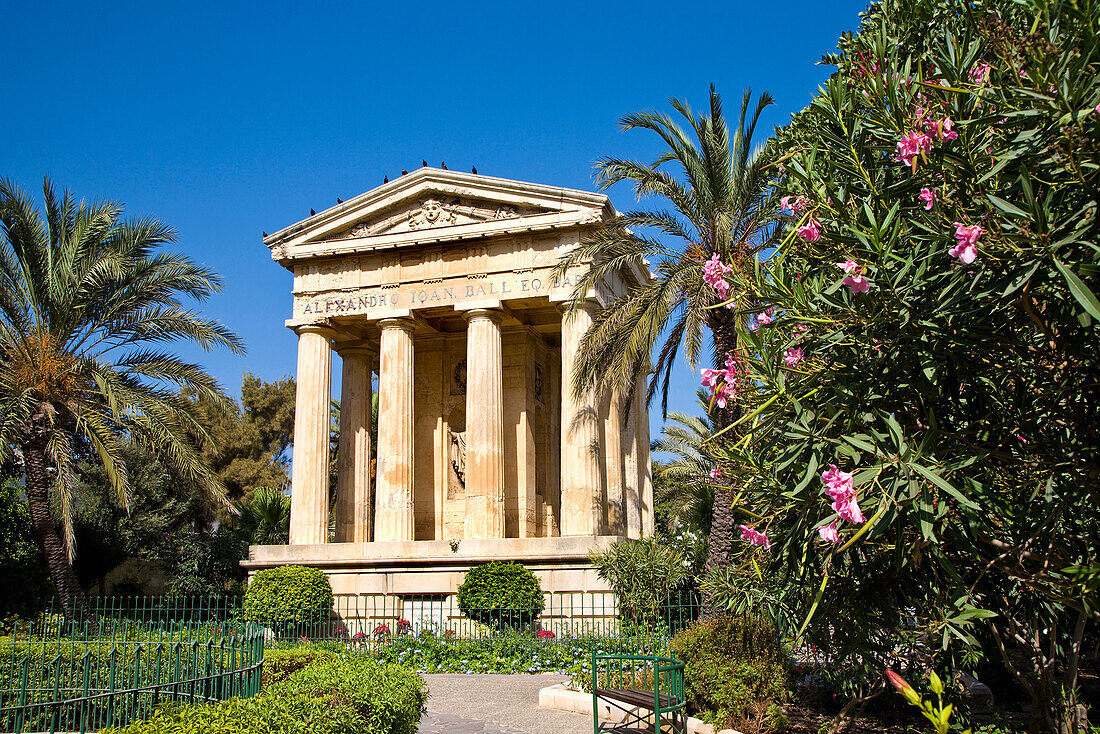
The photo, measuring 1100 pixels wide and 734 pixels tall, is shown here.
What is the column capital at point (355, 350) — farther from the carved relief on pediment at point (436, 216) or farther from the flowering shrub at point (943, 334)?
the flowering shrub at point (943, 334)

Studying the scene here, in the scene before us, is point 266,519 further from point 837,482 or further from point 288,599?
point 837,482

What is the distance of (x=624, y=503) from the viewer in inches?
899

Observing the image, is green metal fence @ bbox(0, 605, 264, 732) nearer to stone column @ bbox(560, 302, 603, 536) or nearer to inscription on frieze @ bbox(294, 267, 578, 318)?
stone column @ bbox(560, 302, 603, 536)

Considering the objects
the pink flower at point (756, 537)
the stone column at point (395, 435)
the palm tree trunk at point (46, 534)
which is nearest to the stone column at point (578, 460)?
the stone column at point (395, 435)

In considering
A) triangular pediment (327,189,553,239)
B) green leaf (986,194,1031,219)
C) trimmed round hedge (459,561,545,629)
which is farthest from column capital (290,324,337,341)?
green leaf (986,194,1031,219)

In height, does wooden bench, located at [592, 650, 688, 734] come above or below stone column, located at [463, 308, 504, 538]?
below

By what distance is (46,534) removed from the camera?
16781 millimetres

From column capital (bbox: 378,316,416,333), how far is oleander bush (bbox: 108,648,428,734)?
1485cm

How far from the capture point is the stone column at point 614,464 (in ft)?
71.8

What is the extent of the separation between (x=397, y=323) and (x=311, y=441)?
340 cm

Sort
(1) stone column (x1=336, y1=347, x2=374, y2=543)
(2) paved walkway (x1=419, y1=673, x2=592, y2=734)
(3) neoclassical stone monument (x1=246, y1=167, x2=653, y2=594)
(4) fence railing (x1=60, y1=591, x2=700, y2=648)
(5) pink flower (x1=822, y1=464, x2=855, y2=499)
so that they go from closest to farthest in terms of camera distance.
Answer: (5) pink flower (x1=822, y1=464, x2=855, y2=499)
(2) paved walkway (x1=419, y1=673, x2=592, y2=734)
(4) fence railing (x1=60, y1=591, x2=700, y2=648)
(3) neoclassical stone monument (x1=246, y1=167, x2=653, y2=594)
(1) stone column (x1=336, y1=347, x2=374, y2=543)

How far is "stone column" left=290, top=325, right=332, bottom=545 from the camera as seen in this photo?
21.3m

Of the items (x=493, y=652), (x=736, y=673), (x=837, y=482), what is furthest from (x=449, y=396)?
(x=837, y=482)

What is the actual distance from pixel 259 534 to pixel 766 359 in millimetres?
27922
